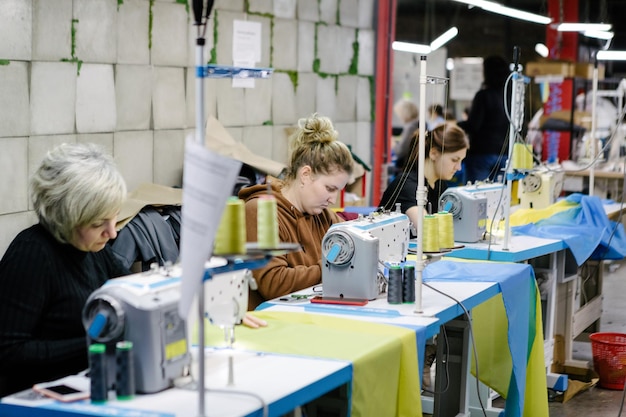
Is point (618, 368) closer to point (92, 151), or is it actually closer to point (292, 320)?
point (292, 320)

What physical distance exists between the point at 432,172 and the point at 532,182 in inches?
47.6

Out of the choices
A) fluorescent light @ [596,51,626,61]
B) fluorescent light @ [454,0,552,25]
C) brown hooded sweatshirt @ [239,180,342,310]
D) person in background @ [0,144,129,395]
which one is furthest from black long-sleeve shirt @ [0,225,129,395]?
fluorescent light @ [596,51,626,61]

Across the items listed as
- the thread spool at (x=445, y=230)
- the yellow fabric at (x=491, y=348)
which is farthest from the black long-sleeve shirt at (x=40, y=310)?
the yellow fabric at (x=491, y=348)

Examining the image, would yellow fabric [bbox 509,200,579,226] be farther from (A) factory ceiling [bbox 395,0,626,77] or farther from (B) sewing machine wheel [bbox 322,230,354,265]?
(A) factory ceiling [bbox 395,0,626,77]

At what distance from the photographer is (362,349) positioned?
246 centimetres

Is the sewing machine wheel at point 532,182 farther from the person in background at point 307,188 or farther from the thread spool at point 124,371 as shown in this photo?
the thread spool at point 124,371

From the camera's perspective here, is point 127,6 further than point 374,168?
No

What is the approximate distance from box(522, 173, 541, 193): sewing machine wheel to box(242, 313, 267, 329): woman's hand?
2.90 metres

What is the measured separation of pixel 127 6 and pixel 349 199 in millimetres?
2042

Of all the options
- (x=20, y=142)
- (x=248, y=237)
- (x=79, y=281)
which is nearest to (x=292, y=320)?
(x=248, y=237)

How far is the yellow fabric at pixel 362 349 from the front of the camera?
2.41 m

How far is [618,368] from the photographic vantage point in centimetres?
464

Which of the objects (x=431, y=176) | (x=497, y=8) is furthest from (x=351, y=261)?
(x=497, y=8)

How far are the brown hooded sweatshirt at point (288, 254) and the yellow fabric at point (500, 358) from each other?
0.74m
